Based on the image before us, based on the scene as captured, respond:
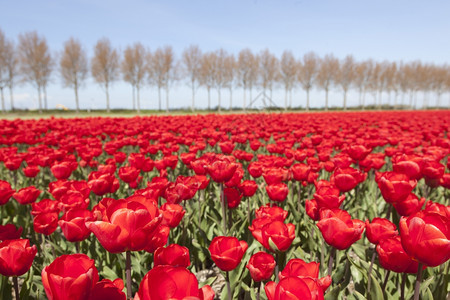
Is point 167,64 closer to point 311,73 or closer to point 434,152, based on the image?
point 311,73

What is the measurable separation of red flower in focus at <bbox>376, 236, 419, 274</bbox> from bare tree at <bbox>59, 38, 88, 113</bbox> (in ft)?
142

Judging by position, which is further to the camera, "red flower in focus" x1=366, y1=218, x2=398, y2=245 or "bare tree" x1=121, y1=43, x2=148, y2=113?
"bare tree" x1=121, y1=43, x2=148, y2=113

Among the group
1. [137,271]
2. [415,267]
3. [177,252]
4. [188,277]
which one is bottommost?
[137,271]

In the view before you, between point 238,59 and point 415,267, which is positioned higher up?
point 238,59

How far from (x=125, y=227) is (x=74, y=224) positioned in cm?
81

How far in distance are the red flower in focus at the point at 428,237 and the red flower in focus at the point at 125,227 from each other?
1.08 m

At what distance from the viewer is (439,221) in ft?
4.09

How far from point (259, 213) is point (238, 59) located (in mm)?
48576

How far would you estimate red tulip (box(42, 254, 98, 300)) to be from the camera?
0.98 m

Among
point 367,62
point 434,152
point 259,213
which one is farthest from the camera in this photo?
point 367,62

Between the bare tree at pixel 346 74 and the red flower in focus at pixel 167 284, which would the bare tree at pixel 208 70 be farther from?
the red flower in focus at pixel 167 284

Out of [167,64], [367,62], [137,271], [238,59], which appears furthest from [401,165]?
[367,62]

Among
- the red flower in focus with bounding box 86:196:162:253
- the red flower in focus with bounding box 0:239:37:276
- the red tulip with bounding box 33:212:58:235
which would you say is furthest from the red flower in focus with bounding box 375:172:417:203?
the red tulip with bounding box 33:212:58:235

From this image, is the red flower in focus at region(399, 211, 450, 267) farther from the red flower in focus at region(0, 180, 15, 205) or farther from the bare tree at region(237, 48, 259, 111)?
the bare tree at region(237, 48, 259, 111)
